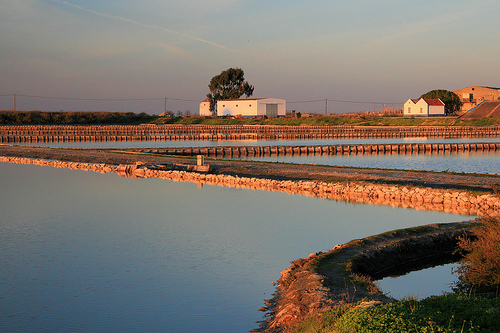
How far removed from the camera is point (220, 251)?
12.5 metres

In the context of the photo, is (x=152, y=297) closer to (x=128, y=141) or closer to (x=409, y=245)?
(x=409, y=245)

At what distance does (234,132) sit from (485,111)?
128ft

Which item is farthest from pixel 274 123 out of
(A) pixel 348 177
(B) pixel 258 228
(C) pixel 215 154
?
(B) pixel 258 228

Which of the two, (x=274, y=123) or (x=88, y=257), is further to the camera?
(x=274, y=123)

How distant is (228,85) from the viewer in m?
118

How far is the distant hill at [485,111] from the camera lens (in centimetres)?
8316

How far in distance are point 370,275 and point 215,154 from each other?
104 ft

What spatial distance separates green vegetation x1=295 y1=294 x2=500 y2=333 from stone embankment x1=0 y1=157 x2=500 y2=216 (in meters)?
7.26

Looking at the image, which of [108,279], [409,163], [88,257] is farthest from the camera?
[409,163]

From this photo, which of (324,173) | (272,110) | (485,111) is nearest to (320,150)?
(324,173)

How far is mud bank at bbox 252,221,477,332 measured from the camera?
7.70 m

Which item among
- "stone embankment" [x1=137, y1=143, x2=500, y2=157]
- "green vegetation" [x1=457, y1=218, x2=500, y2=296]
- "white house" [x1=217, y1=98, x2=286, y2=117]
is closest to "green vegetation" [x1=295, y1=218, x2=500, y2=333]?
"green vegetation" [x1=457, y1=218, x2=500, y2=296]

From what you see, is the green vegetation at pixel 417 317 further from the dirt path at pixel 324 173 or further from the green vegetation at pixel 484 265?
the dirt path at pixel 324 173

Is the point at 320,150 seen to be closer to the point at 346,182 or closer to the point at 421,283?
the point at 346,182
